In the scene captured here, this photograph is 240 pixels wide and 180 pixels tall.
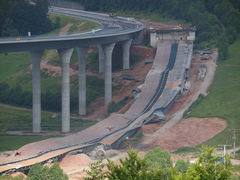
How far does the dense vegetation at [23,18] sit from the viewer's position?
135 meters

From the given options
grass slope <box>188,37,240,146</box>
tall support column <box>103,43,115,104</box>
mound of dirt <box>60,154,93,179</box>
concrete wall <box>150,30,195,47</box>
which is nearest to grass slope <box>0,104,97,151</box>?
tall support column <box>103,43,115,104</box>

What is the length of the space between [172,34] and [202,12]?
20.3 metres

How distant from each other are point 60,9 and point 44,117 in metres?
69.1

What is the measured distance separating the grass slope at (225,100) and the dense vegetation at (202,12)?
686cm

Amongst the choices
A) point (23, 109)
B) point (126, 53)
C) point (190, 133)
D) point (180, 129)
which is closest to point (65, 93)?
point (23, 109)

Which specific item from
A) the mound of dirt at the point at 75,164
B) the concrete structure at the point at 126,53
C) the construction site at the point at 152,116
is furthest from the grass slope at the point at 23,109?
the mound of dirt at the point at 75,164

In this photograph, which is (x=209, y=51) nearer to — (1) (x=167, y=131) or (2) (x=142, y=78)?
(2) (x=142, y=78)

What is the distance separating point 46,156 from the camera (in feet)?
196

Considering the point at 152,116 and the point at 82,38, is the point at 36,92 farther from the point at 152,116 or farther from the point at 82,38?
the point at 152,116

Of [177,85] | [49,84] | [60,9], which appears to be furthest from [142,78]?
[60,9]

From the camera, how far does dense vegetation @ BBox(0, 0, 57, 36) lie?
442 ft

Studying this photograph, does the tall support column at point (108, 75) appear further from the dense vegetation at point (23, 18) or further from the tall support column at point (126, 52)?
the dense vegetation at point (23, 18)

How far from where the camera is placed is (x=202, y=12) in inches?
5369

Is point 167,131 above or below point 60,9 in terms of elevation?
below
